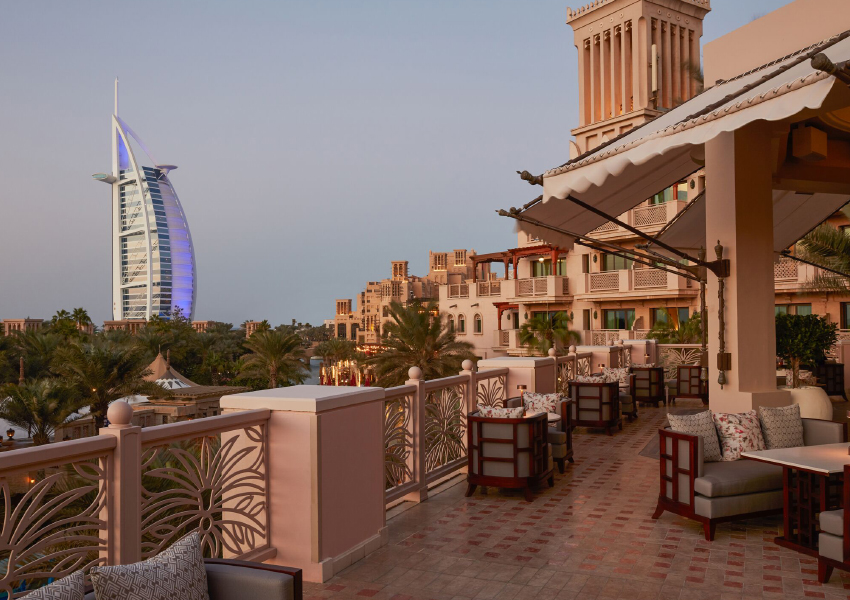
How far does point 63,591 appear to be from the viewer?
7.39 ft

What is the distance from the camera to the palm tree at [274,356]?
37.4 m

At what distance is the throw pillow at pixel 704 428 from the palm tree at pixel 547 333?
25867 mm

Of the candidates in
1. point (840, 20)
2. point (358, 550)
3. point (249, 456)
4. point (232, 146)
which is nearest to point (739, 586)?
point (358, 550)

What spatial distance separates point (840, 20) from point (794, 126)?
1218 millimetres

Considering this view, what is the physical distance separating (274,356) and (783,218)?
99.6 feet

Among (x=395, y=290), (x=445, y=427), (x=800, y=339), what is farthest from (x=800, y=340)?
(x=395, y=290)

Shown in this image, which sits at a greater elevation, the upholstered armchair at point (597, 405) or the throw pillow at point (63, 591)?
the throw pillow at point (63, 591)

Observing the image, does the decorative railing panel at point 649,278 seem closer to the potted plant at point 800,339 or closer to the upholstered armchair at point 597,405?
the potted plant at point 800,339

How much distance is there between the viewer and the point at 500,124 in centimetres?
9556

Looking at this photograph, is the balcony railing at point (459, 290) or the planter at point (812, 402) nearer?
the planter at point (812, 402)

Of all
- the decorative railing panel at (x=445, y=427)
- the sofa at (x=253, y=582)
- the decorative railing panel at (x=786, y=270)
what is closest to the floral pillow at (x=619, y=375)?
the decorative railing panel at (x=445, y=427)

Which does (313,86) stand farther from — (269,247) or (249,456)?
(249,456)

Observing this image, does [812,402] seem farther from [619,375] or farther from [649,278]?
[649,278]

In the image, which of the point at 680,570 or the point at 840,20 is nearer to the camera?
the point at 680,570
